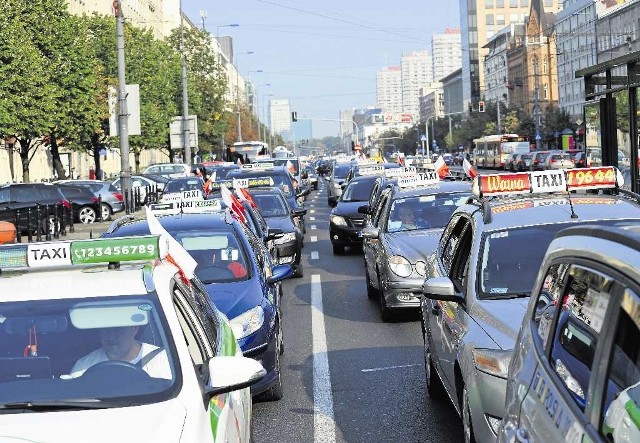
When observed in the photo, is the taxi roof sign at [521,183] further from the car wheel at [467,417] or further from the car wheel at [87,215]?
the car wheel at [87,215]

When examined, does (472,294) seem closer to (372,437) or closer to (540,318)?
(372,437)

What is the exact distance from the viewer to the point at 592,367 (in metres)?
3.23

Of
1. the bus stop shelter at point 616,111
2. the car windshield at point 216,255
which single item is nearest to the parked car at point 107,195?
the bus stop shelter at point 616,111

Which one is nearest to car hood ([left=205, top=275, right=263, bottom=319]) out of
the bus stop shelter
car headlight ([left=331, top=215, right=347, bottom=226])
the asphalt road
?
the asphalt road

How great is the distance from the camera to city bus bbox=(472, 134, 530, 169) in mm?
89938

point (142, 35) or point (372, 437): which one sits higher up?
point (142, 35)

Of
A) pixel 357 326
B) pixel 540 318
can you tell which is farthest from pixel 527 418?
pixel 357 326

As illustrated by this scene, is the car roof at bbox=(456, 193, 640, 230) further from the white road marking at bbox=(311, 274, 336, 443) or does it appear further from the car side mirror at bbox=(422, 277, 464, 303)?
the white road marking at bbox=(311, 274, 336, 443)

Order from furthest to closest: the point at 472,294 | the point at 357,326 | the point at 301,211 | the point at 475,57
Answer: the point at 475,57 → the point at 301,211 → the point at 357,326 → the point at 472,294

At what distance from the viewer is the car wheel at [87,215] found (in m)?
41.5

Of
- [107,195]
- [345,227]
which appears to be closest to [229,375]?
[345,227]

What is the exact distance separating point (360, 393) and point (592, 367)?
246 inches

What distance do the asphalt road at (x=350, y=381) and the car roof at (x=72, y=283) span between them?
314 cm

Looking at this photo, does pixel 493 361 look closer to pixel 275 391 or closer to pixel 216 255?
pixel 275 391
